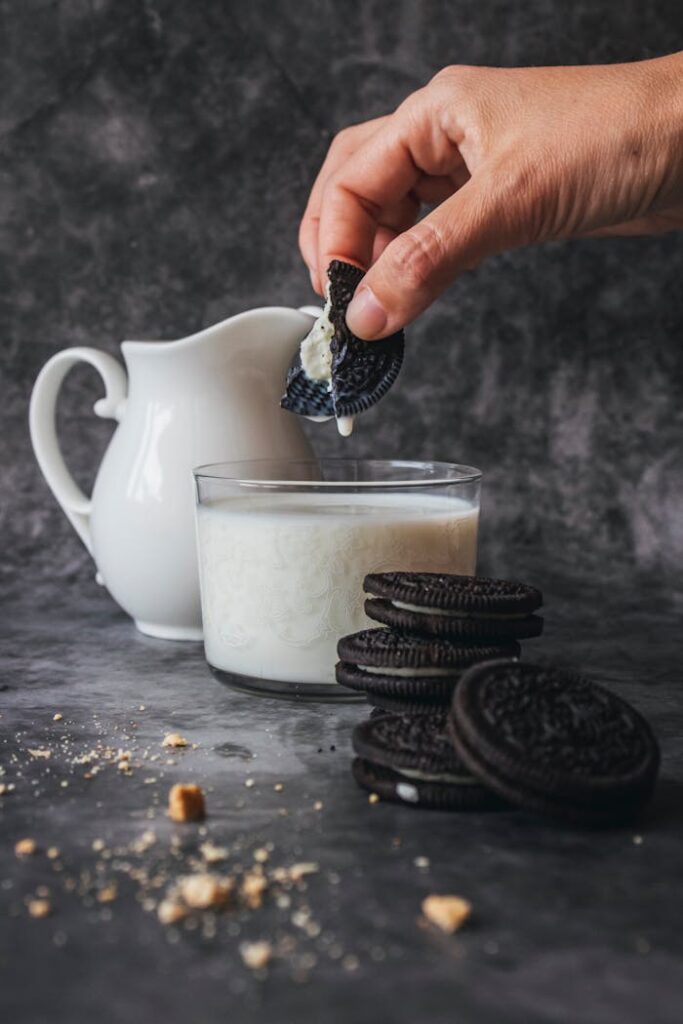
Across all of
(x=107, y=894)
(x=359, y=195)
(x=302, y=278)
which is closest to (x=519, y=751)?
(x=107, y=894)

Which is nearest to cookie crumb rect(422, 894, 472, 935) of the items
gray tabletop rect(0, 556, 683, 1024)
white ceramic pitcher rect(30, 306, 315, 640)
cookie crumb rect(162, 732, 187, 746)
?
gray tabletop rect(0, 556, 683, 1024)

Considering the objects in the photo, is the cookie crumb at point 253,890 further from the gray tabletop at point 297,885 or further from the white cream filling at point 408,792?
the white cream filling at point 408,792

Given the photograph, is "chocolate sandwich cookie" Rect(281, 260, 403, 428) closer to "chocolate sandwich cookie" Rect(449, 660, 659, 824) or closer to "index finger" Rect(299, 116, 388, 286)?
"index finger" Rect(299, 116, 388, 286)

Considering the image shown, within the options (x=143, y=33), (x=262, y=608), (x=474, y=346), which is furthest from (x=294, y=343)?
(x=143, y=33)

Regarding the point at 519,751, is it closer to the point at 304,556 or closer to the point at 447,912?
the point at 447,912

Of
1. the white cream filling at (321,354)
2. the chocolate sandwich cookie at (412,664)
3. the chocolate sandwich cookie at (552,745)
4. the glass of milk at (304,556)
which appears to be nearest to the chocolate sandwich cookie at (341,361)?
the white cream filling at (321,354)

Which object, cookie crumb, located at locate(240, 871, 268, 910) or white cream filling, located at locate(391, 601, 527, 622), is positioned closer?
cookie crumb, located at locate(240, 871, 268, 910)
